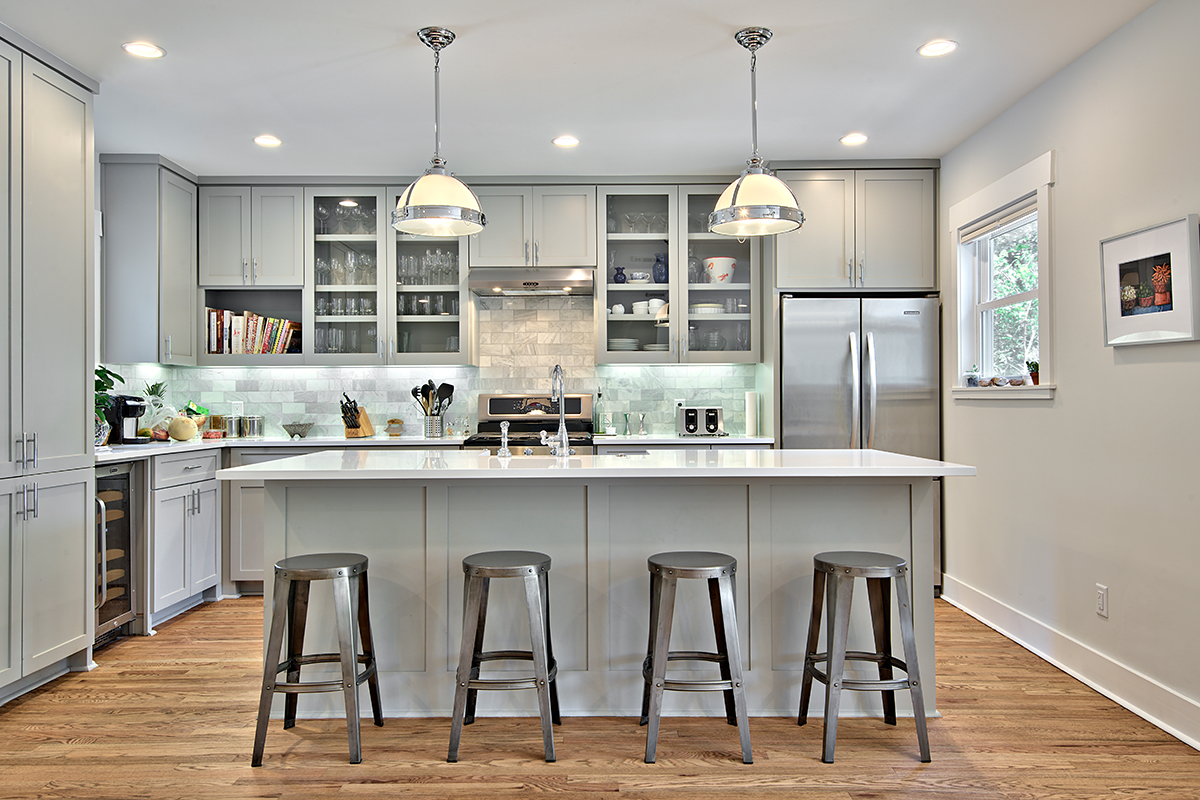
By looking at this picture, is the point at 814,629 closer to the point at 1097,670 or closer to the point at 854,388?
the point at 1097,670

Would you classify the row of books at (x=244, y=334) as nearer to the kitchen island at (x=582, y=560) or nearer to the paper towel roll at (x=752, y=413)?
the kitchen island at (x=582, y=560)

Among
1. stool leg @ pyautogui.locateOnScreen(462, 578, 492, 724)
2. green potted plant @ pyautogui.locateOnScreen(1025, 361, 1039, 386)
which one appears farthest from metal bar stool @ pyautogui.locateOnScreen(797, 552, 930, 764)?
green potted plant @ pyautogui.locateOnScreen(1025, 361, 1039, 386)

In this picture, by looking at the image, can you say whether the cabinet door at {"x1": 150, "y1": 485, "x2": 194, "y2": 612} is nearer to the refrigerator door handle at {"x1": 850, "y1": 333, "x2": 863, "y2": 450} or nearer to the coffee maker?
the coffee maker

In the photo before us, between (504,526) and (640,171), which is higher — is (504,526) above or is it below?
below

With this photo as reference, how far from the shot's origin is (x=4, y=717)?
9.47ft

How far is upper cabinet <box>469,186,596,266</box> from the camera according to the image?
16.6ft

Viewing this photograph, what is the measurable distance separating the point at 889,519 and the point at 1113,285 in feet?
4.23

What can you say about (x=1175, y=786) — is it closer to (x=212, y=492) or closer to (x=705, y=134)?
(x=705, y=134)

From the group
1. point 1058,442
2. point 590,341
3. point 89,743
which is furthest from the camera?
point 590,341

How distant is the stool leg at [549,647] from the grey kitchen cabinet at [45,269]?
83.1 inches

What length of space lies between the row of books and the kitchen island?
252cm

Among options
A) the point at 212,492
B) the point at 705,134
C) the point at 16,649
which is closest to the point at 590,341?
the point at 705,134

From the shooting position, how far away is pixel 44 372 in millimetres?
3191

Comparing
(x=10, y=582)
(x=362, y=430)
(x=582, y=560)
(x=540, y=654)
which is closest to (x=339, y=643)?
(x=540, y=654)
